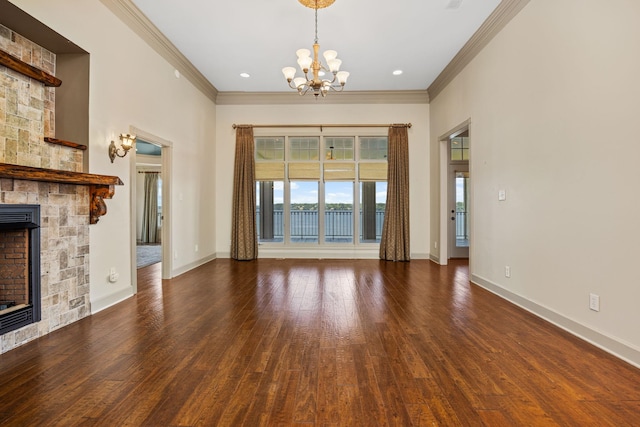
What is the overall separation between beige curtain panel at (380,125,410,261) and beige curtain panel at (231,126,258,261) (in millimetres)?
2763

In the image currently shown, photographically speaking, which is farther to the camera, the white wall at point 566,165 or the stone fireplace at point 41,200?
the stone fireplace at point 41,200

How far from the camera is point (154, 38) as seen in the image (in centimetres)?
421

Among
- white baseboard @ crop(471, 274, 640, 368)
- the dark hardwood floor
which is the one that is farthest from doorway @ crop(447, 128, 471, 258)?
the dark hardwood floor

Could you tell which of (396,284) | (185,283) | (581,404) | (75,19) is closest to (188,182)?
(185,283)

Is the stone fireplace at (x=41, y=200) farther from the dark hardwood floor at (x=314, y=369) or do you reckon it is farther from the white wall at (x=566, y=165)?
the white wall at (x=566, y=165)

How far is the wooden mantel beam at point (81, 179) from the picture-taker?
2.23 metres

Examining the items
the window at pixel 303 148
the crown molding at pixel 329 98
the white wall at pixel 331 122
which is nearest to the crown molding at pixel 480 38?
the crown molding at pixel 329 98

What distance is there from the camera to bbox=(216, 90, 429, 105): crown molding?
6512 mm

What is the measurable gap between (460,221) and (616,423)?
5656 mm

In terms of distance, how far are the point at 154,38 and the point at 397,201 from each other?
194 inches

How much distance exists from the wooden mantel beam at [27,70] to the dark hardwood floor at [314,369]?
219cm

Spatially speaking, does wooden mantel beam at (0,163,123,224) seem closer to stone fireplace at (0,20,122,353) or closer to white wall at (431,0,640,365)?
stone fireplace at (0,20,122,353)

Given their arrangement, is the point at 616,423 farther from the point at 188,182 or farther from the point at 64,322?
the point at 188,182

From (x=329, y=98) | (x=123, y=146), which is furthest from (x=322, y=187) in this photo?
(x=123, y=146)
